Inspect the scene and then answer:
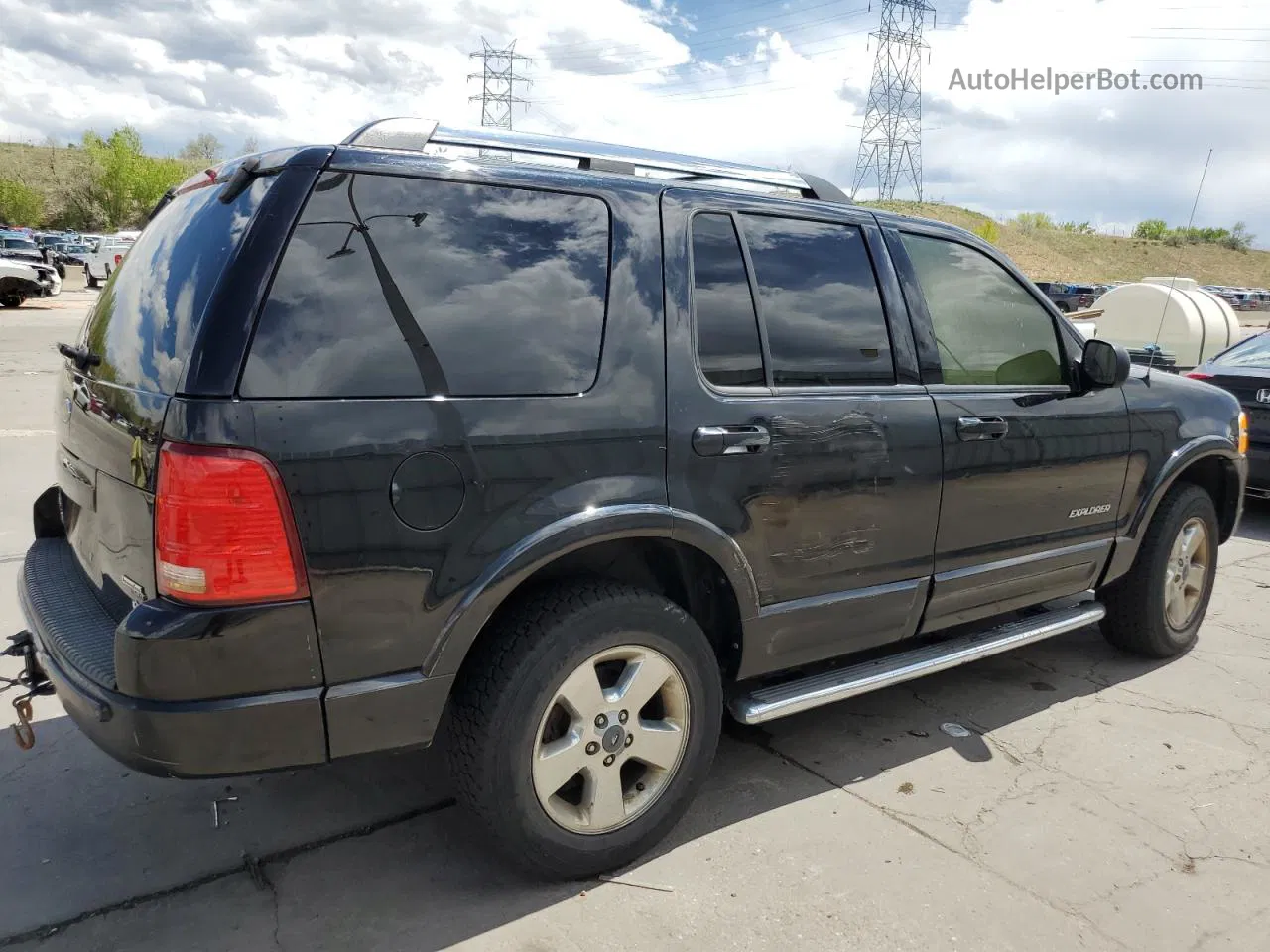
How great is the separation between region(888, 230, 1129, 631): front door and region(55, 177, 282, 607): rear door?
88.9 inches

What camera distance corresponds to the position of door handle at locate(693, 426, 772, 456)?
2.81 metres

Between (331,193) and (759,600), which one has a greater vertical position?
(331,193)

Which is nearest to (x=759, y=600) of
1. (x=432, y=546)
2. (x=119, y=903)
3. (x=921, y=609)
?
(x=921, y=609)

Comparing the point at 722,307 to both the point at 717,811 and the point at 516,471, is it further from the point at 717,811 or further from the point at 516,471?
the point at 717,811

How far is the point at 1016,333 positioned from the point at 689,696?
2088 mm

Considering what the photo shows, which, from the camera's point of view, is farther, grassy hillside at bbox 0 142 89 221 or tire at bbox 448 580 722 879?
grassy hillside at bbox 0 142 89 221

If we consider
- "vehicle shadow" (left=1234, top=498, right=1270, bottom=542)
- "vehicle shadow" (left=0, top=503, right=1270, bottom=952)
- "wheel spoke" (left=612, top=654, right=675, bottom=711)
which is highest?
"wheel spoke" (left=612, top=654, right=675, bottom=711)

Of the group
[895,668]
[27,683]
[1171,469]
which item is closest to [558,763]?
[895,668]

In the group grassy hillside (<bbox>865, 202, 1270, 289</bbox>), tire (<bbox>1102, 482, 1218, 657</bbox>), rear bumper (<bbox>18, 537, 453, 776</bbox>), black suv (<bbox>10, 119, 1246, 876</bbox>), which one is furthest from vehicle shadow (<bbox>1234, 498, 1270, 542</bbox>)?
grassy hillside (<bbox>865, 202, 1270, 289</bbox>)

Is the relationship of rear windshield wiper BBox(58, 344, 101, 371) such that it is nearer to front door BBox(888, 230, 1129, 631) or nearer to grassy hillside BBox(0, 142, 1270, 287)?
front door BBox(888, 230, 1129, 631)

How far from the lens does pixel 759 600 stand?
3.03 metres

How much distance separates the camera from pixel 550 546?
2.53 metres

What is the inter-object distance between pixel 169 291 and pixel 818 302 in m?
1.91

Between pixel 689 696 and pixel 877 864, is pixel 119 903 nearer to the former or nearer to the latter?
pixel 689 696
